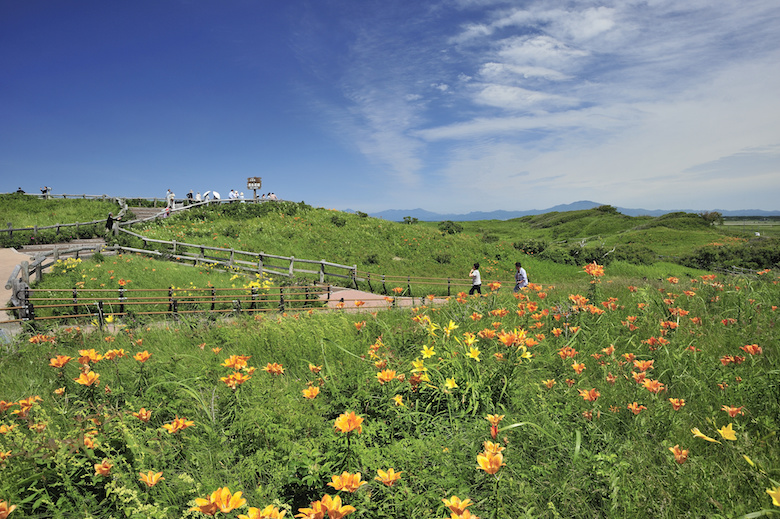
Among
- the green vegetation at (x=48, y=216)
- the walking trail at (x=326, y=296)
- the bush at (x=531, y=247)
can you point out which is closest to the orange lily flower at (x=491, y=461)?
the walking trail at (x=326, y=296)

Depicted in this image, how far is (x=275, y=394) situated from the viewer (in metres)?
3.19

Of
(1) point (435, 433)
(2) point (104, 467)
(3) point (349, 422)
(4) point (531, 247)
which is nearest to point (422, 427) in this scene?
(1) point (435, 433)

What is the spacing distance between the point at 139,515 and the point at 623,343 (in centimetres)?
480

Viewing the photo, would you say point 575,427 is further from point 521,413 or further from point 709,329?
point 709,329

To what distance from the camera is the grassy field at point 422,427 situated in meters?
2.02

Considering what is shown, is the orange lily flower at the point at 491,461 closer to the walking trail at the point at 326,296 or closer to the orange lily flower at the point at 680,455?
the orange lily flower at the point at 680,455

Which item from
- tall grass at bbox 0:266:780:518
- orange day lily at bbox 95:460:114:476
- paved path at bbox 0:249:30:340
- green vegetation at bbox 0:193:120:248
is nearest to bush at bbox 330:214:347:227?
green vegetation at bbox 0:193:120:248

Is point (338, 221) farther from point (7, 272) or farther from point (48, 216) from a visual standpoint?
point (48, 216)

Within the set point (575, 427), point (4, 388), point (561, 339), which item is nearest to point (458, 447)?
point (575, 427)

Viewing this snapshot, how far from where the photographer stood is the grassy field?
2.02 m

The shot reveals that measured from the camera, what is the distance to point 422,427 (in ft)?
9.14

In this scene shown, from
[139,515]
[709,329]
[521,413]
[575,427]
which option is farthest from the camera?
[709,329]

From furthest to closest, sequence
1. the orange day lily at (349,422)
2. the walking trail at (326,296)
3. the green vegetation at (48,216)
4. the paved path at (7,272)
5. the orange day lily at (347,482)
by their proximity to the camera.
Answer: the green vegetation at (48,216) → the walking trail at (326,296) → the paved path at (7,272) → the orange day lily at (349,422) → the orange day lily at (347,482)

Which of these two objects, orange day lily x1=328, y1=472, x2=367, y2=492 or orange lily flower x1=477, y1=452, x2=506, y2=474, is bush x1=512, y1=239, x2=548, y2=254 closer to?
orange lily flower x1=477, y1=452, x2=506, y2=474
